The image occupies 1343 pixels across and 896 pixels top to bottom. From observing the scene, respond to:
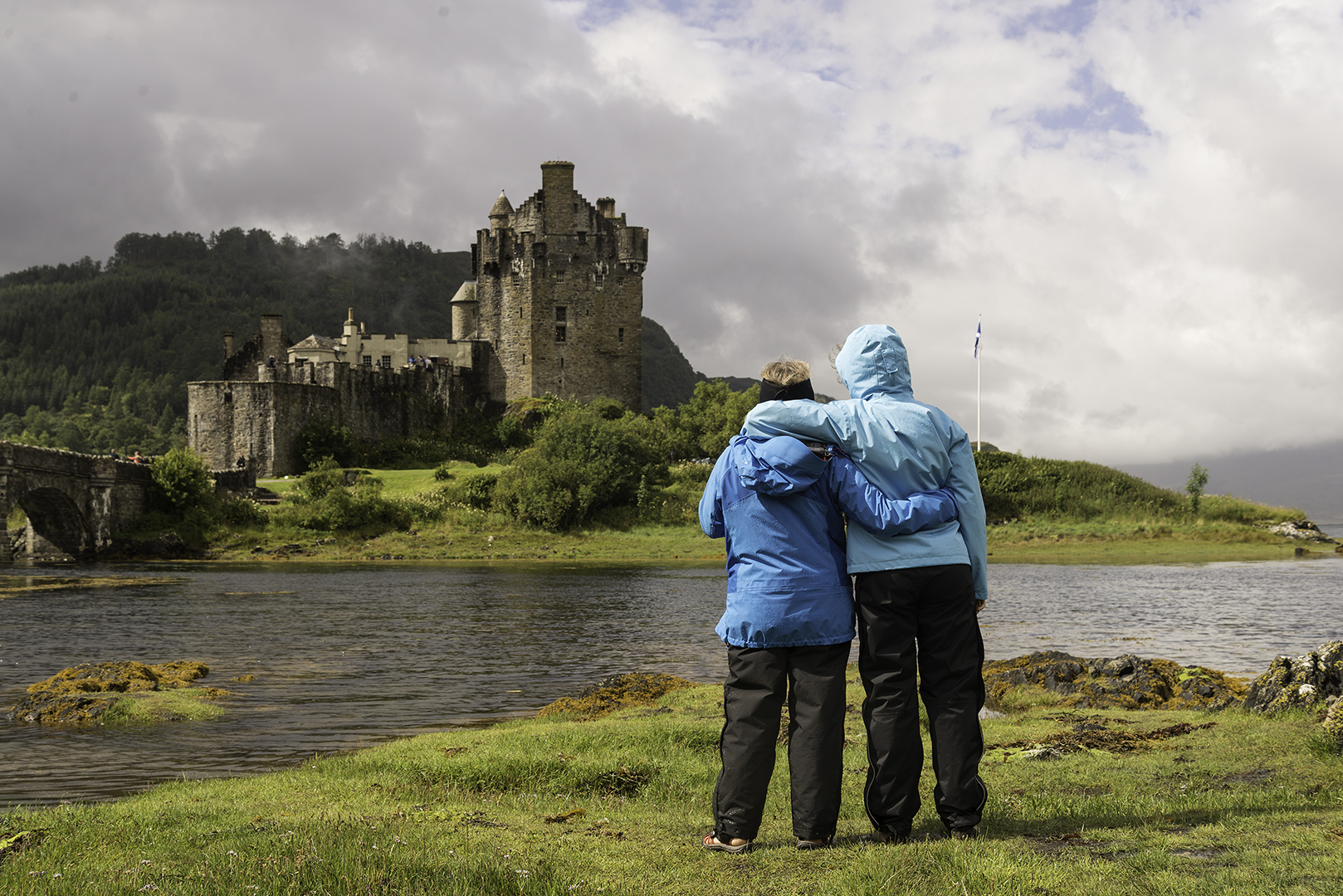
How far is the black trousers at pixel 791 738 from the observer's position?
5.25 m

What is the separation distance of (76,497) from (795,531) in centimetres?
4686

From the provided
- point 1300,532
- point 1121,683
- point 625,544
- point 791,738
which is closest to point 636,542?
point 625,544

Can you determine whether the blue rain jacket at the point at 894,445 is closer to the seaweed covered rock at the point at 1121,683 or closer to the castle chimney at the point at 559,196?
the seaweed covered rock at the point at 1121,683

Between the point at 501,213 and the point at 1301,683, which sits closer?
the point at 1301,683

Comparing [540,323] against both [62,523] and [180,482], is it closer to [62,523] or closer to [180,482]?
[180,482]

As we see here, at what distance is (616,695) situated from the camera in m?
12.2

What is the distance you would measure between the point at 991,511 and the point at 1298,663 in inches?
1751

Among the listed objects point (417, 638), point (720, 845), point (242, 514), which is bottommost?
point (417, 638)

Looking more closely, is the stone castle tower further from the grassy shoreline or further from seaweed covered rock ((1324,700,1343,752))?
seaweed covered rock ((1324,700,1343,752))

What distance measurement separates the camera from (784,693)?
221 inches

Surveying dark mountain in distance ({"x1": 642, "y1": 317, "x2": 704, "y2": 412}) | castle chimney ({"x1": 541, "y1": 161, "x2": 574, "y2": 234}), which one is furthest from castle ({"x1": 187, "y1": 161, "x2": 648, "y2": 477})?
dark mountain in distance ({"x1": 642, "y1": 317, "x2": 704, "y2": 412})

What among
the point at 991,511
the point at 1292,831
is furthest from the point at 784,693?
the point at 991,511

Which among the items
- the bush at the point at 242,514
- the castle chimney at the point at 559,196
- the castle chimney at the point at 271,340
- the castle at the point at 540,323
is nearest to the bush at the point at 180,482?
the bush at the point at 242,514

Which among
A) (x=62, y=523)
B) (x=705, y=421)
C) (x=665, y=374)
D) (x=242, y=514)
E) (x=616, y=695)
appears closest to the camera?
(x=616, y=695)
